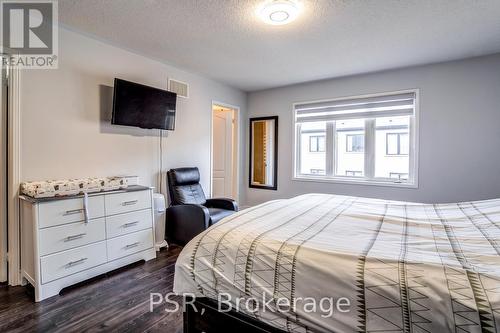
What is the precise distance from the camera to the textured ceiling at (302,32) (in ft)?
7.04

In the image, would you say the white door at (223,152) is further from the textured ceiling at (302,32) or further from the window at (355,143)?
the window at (355,143)

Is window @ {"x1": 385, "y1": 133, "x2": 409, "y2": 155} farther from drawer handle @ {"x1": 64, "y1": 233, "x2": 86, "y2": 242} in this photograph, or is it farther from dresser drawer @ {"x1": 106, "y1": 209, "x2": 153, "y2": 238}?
drawer handle @ {"x1": 64, "y1": 233, "x2": 86, "y2": 242}

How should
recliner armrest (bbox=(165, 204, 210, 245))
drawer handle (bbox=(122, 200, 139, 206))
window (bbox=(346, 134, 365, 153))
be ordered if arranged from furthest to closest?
window (bbox=(346, 134, 365, 153))
recliner armrest (bbox=(165, 204, 210, 245))
drawer handle (bbox=(122, 200, 139, 206))

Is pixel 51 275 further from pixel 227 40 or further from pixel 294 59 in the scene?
pixel 294 59

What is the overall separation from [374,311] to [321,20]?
2.39 m

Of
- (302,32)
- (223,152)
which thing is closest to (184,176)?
(223,152)

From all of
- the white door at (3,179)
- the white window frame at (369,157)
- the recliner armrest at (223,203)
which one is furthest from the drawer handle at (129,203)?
the white window frame at (369,157)

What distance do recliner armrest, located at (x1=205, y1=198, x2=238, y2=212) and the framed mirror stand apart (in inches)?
52.2

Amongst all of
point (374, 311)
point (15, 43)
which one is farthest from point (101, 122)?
point (374, 311)

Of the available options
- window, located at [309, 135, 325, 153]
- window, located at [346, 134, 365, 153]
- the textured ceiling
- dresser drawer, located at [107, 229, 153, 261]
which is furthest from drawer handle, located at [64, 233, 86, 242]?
window, located at [346, 134, 365, 153]

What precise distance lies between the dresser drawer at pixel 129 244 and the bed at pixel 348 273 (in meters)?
1.45

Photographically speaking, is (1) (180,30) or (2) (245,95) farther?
(2) (245,95)

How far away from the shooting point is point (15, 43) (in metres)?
2.26

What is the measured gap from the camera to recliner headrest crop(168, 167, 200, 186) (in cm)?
347
